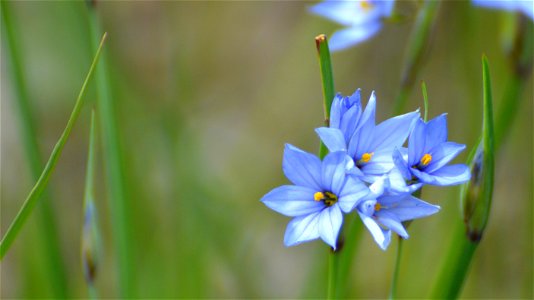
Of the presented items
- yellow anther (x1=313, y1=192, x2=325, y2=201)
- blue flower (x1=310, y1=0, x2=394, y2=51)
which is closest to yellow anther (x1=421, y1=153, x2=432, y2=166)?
yellow anther (x1=313, y1=192, x2=325, y2=201)

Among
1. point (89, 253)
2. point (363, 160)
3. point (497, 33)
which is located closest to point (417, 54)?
point (363, 160)

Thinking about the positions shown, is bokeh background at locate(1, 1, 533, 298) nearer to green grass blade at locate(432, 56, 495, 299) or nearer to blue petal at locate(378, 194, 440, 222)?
green grass blade at locate(432, 56, 495, 299)

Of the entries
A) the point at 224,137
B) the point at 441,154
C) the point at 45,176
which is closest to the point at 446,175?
the point at 441,154

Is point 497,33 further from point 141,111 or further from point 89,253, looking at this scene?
point 89,253

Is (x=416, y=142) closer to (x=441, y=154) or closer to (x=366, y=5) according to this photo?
(x=441, y=154)

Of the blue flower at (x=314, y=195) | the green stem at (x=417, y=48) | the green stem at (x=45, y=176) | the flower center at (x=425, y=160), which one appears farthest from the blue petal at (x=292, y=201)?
the green stem at (x=417, y=48)
